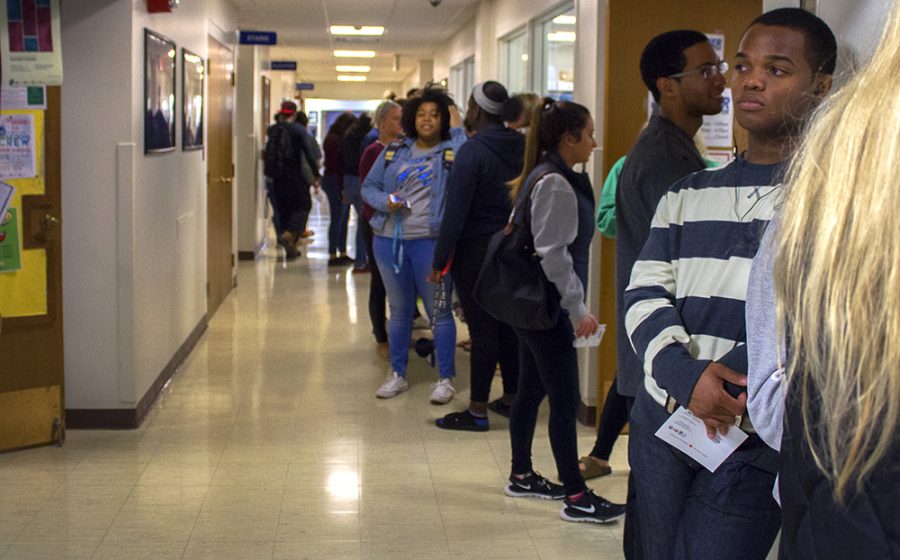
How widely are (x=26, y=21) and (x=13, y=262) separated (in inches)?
38.9

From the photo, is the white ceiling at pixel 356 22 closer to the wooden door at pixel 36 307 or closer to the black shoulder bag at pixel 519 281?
the wooden door at pixel 36 307

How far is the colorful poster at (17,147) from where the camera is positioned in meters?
4.68

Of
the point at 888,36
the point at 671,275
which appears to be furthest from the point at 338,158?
the point at 888,36

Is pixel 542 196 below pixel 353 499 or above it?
above

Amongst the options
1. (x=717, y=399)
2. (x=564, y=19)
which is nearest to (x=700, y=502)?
(x=717, y=399)

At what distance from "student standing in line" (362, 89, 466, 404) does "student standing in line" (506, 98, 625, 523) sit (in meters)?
1.67

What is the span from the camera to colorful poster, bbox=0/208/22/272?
4730 mm

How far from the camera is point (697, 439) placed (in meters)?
1.96

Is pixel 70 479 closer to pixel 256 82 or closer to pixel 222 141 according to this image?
pixel 222 141

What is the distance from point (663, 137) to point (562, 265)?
1.11m

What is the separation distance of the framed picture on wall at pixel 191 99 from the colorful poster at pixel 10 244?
2185mm

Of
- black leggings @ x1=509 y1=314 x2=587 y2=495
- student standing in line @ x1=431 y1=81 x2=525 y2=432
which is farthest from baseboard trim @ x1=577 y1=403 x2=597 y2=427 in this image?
black leggings @ x1=509 y1=314 x2=587 y2=495

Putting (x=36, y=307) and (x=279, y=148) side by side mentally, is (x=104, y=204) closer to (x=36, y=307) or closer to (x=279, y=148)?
(x=36, y=307)

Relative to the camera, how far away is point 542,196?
3.92 m
